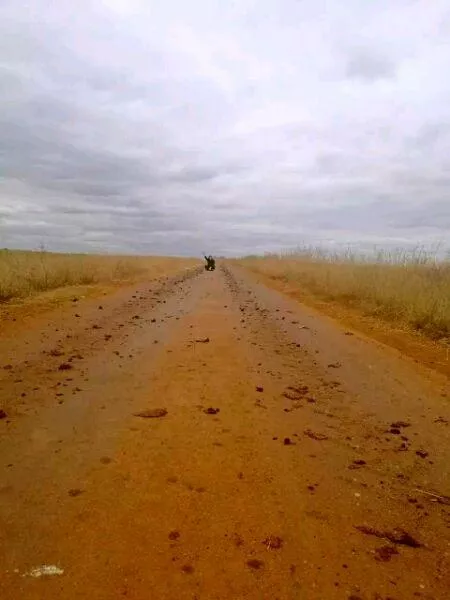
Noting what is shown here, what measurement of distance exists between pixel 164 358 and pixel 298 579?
4457mm

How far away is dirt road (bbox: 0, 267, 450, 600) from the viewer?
2.36 m

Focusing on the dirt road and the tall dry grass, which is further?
the tall dry grass

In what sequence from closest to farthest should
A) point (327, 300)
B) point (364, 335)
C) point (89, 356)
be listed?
point (89, 356)
point (364, 335)
point (327, 300)

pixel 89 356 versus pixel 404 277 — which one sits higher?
pixel 404 277

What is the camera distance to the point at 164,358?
662 centimetres

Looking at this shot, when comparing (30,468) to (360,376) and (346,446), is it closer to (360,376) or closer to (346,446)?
(346,446)

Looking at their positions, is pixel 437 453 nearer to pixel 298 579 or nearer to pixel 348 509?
pixel 348 509

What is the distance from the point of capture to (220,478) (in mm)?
3314

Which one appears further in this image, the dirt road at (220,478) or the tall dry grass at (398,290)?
the tall dry grass at (398,290)

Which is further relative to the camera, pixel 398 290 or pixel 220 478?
pixel 398 290

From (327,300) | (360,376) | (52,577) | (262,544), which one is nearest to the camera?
(52,577)

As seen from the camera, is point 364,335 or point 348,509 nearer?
point 348,509

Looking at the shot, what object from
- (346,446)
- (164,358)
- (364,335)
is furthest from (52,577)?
(364,335)

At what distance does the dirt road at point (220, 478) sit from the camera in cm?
236
